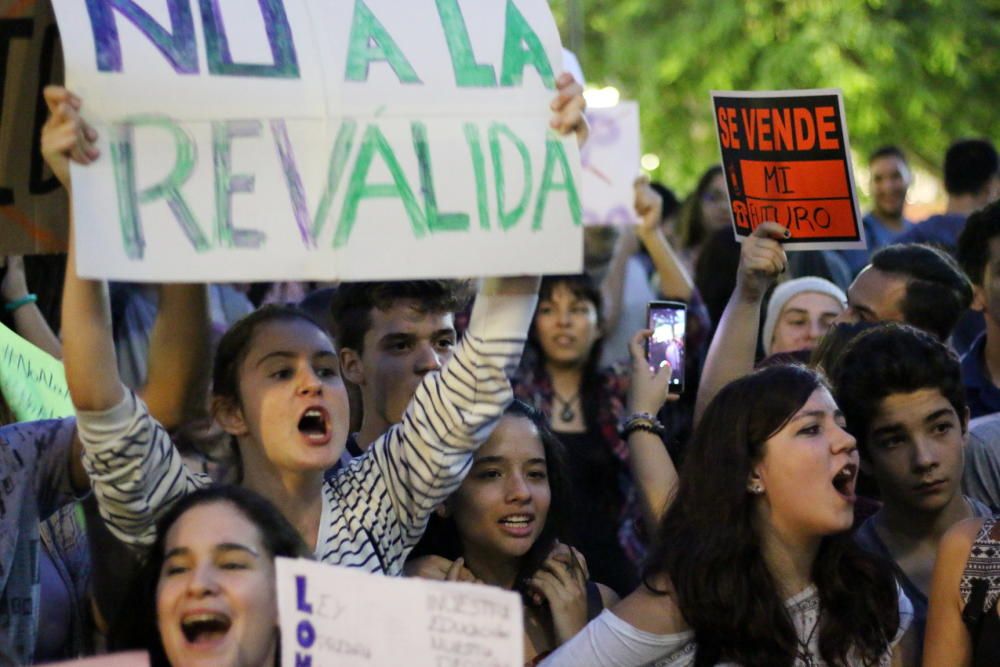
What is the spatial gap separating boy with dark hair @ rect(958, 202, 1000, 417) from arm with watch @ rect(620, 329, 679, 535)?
110 centimetres

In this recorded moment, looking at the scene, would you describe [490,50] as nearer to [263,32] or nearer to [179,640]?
[263,32]

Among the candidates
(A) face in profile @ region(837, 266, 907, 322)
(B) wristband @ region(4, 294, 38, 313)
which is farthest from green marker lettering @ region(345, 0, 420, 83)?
(B) wristband @ region(4, 294, 38, 313)

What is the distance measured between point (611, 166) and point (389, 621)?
547cm

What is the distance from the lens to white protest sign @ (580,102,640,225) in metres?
8.23

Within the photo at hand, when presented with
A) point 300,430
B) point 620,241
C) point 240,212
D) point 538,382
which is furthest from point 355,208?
point 620,241

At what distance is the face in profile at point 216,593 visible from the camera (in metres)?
3.62

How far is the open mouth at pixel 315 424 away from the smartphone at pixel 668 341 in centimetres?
117

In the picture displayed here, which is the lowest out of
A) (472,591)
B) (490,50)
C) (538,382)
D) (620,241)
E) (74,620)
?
(472,591)

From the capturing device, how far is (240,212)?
3.71 m

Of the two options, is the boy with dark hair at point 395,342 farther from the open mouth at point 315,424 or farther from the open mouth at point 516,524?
the open mouth at point 315,424

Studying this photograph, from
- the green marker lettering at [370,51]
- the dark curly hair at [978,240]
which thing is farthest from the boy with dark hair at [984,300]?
the green marker lettering at [370,51]

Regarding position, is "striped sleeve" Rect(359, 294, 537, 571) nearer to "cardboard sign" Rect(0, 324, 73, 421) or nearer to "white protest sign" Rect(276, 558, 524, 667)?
"white protest sign" Rect(276, 558, 524, 667)

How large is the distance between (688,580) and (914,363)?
3.24ft

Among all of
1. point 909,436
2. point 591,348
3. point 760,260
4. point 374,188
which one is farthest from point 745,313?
point 591,348
